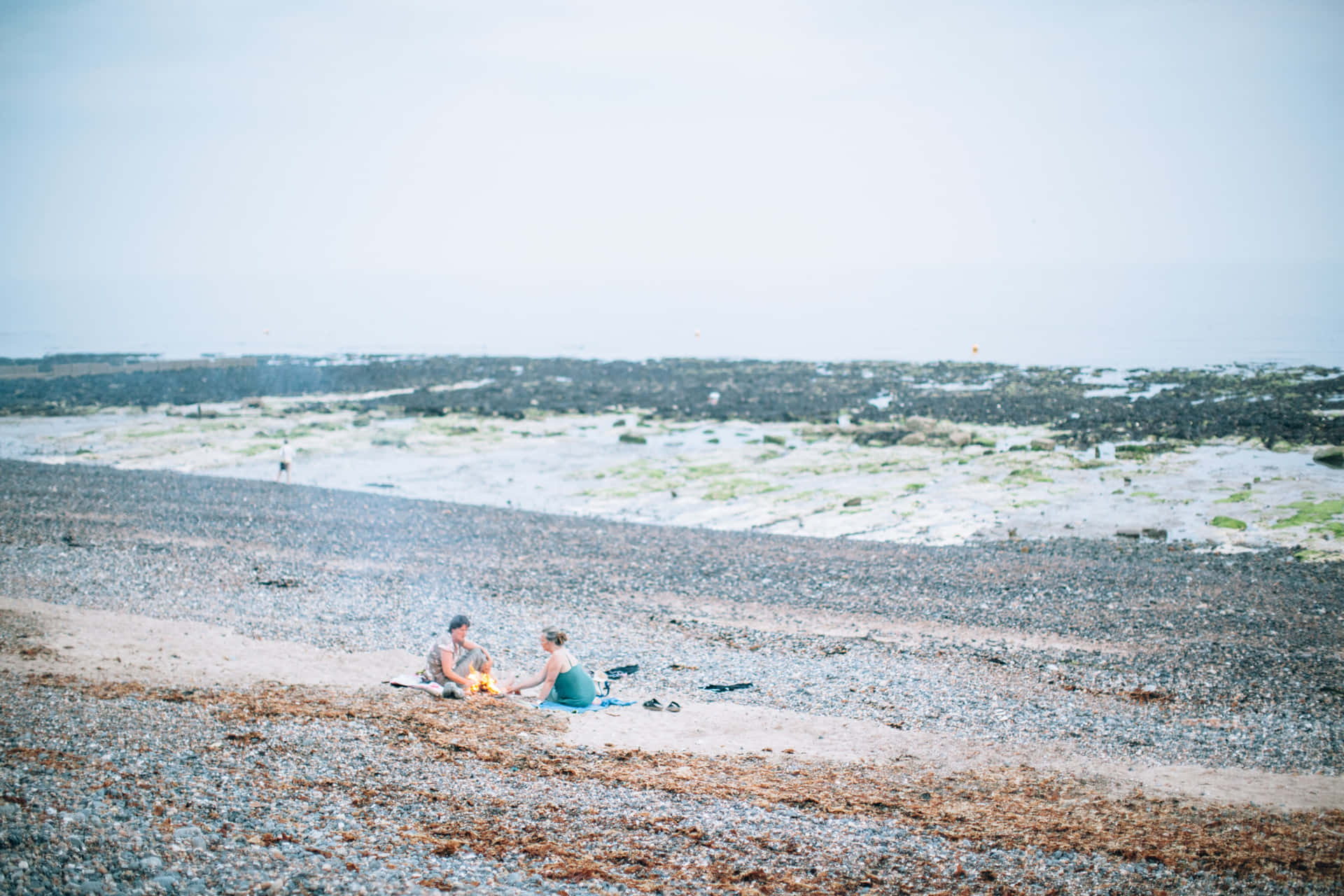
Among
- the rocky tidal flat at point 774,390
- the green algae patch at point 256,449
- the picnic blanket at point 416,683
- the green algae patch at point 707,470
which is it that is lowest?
the picnic blanket at point 416,683

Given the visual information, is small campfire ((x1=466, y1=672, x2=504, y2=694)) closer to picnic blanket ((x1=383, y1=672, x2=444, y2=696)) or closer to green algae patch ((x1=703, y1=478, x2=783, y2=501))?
picnic blanket ((x1=383, y1=672, x2=444, y2=696))

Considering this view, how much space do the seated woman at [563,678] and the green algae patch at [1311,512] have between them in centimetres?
1943

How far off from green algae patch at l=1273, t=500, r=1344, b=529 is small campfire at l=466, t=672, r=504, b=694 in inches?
793

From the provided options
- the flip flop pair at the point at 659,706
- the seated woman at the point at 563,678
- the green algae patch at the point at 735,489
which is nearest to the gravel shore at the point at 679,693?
the seated woman at the point at 563,678

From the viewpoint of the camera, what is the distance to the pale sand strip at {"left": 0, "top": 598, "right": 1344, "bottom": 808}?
8.95 metres

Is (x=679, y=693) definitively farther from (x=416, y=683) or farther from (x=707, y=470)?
(x=707, y=470)

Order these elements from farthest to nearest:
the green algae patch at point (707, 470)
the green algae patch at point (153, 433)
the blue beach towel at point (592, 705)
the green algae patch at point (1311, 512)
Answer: the green algae patch at point (153, 433) < the green algae patch at point (707, 470) < the green algae patch at point (1311, 512) < the blue beach towel at point (592, 705)

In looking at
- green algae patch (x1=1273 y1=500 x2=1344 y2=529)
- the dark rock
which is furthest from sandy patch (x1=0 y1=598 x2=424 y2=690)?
the dark rock

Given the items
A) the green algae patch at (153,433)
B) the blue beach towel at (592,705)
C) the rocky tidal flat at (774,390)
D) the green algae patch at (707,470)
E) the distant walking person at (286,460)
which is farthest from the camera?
the green algae patch at (153,433)

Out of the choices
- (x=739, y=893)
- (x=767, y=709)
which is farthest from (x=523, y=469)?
(x=739, y=893)

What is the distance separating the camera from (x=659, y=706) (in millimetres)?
10672

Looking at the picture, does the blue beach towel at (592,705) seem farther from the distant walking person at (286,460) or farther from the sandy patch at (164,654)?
the distant walking person at (286,460)

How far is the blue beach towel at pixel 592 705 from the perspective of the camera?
10.3 meters

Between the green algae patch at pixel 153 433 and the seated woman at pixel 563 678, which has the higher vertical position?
the green algae patch at pixel 153 433
